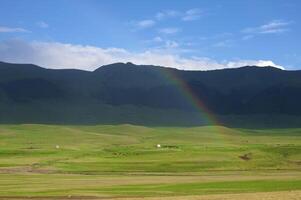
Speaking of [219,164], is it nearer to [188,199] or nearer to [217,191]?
[217,191]

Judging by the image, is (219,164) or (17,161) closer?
(219,164)

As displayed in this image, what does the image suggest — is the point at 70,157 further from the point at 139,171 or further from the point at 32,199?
the point at 32,199

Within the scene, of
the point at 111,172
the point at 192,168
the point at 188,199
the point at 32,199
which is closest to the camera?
the point at 188,199

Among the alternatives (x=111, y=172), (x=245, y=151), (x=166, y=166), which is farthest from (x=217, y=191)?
(x=245, y=151)

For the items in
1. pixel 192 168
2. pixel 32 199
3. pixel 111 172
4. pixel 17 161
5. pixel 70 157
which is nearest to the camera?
pixel 32 199

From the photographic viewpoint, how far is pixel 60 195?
5528cm

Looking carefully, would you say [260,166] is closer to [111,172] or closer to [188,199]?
[111,172]

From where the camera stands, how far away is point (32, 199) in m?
52.6

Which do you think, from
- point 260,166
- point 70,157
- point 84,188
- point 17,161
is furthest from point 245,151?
point 84,188

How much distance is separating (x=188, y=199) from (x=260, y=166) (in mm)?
64235

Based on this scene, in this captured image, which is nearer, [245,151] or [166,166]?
[166,166]

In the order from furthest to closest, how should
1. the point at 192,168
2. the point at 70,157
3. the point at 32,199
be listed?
1. the point at 70,157
2. the point at 192,168
3. the point at 32,199

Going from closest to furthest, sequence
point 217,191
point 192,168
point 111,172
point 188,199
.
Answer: point 188,199, point 217,191, point 111,172, point 192,168

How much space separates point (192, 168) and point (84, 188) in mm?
45104
